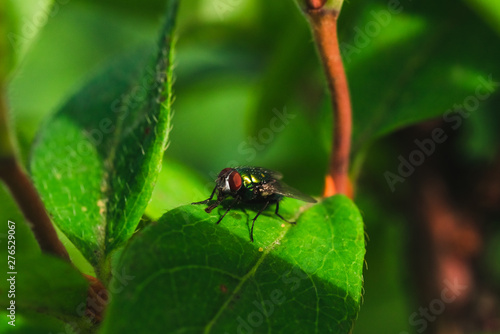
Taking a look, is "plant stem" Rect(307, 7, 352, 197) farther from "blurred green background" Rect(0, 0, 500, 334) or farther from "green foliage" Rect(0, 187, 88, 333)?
"green foliage" Rect(0, 187, 88, 333)

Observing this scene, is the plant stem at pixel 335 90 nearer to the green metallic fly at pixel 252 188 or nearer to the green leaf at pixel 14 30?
the green metallic fly at pixel 252 188

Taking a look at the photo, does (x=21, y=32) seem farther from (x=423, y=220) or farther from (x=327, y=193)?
(x=423, y=220)

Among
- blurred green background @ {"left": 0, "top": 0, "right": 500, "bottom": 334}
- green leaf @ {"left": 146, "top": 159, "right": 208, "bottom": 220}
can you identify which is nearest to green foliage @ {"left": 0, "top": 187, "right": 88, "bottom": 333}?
blurred green background @ {"left": 0, "top": 0, "right": 500, "bottom": 334}

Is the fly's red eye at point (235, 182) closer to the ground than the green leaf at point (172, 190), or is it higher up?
higher up

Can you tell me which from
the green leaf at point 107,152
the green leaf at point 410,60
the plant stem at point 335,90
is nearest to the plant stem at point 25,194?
the green leaf at point 107,152

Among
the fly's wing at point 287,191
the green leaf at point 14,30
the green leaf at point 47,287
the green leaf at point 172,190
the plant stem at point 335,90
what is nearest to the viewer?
the green leaf at point 14,30

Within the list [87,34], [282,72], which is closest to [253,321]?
[282,72]

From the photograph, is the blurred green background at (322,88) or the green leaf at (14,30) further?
the blurred green background at (322,88)
